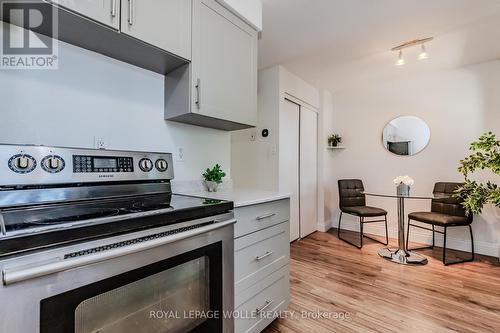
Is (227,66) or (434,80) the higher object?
(434,80)

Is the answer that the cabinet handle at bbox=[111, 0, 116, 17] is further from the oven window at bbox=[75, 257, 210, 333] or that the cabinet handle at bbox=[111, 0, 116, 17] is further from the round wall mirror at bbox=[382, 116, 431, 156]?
the round wall mirror at bbox=[382, 116, 431, 156]

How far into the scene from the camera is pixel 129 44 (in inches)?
47.0

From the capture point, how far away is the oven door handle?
0.55 meters

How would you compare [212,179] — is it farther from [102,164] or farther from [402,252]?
[402,252]

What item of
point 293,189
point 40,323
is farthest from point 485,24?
point 40,323

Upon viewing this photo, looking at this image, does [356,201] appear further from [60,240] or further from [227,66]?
[60,240]

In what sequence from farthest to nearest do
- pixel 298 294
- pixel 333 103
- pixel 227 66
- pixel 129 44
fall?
pixel 333 103 → pixel 298 294 → pixel 227 66 → pixel 129 44

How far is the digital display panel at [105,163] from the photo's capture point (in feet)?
3.63

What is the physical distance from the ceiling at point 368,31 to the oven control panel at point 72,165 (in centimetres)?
153

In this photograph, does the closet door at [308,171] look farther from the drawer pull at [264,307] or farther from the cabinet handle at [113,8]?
the cabinet handle at [113,8]

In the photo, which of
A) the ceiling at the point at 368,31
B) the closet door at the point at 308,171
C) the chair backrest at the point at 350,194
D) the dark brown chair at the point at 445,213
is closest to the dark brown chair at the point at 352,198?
the chair backrest at the point at 350,194

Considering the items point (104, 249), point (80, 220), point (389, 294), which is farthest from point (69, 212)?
point (389, 294)

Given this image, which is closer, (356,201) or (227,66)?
(227,66)

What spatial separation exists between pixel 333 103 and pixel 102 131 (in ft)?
12.1
